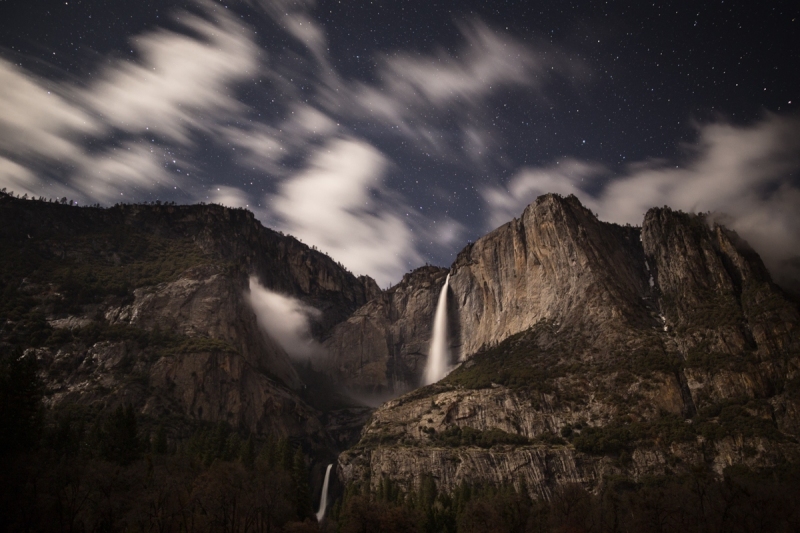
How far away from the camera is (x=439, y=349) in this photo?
185 meters

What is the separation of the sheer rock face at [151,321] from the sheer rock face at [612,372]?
33826mm

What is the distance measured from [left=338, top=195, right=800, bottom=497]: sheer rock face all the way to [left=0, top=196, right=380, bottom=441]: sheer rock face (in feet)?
111

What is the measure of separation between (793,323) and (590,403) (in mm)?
40537

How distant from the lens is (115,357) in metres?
116

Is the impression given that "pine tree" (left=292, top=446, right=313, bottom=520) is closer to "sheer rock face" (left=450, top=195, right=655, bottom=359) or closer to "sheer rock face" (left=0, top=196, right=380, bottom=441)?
"sheer rock face" (left=0, top=196, right=380, bottom=441)

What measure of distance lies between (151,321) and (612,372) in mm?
110729

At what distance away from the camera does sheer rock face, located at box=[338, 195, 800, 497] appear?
89.2m

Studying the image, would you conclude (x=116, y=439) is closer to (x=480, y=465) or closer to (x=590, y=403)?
(x=480, y=465)

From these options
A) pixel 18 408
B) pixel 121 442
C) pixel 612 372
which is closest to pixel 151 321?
pixel 121 442

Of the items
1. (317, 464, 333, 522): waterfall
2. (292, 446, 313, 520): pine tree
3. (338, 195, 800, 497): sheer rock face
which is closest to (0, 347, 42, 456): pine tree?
(292, 446, 313, 520): pine tree

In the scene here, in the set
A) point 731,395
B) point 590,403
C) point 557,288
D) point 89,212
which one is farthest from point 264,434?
point 89,212

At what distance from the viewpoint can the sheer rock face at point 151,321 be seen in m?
112

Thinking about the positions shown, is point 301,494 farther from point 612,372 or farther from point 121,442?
point 612,372

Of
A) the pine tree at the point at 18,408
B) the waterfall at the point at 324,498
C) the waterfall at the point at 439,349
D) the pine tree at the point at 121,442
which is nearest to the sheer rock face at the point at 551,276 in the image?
the waterfall at the point at 439,349
